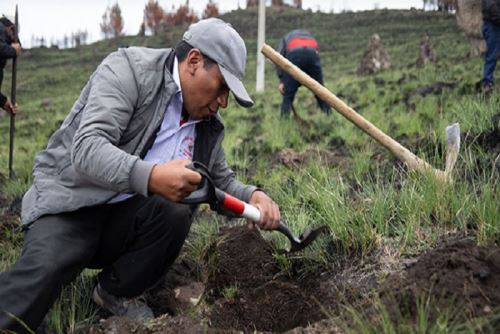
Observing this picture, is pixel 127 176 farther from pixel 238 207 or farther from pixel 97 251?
pixel 97 251

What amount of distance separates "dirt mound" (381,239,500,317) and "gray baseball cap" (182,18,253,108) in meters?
0.91

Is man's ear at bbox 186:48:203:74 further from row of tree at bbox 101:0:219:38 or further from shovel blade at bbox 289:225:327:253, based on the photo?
row of tree at bbox 101:0:219:38

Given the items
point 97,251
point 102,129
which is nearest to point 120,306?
point 97,251

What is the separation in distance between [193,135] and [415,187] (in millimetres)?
1226

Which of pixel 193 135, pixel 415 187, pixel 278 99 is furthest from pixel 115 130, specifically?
pixel 278 99

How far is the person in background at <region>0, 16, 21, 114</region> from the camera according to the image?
5953mm

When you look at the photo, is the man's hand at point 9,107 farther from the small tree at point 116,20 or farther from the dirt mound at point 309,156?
the small tree at point 116,20

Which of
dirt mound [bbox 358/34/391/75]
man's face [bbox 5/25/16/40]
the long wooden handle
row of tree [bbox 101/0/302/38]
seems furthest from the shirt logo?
row of tree [bbox 101/0/302/38]

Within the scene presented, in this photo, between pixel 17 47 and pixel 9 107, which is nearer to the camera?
pixel 9 107

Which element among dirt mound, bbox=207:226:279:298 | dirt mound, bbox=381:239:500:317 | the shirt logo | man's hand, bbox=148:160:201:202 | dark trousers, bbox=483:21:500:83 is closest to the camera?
dirt mound, bbox=381:239:500:317

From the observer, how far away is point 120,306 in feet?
8.38

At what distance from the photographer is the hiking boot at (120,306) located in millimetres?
2543

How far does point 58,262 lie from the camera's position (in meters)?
2.20

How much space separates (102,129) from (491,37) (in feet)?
21.6
